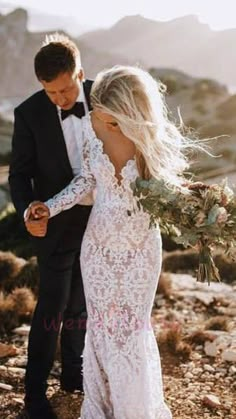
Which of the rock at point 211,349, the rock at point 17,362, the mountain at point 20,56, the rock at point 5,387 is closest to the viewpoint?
the rock at point 5,387

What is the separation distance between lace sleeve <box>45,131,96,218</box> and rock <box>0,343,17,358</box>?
6.32 feet

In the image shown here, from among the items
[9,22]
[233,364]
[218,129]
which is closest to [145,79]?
[233,364]

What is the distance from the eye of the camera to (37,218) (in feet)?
12.0

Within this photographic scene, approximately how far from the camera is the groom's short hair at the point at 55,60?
3.63 metres

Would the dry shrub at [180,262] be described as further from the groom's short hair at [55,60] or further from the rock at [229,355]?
the groom's short hair at [55,60]

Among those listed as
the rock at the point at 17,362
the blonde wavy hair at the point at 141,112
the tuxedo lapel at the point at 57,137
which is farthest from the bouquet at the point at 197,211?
the rock at the point at 17,362

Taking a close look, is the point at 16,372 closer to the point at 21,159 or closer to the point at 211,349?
the point at 211,349

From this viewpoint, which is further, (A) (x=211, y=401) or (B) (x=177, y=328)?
(B) (x=177, y=328)

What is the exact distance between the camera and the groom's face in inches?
145

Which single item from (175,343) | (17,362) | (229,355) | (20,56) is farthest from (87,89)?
(20,56)

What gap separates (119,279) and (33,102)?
1113 millimetres

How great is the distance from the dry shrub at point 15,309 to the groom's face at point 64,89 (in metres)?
2.71

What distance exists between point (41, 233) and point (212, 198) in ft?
2.90

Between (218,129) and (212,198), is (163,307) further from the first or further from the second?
(218,129)
